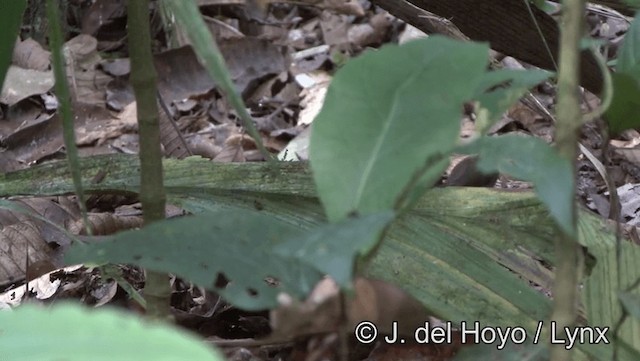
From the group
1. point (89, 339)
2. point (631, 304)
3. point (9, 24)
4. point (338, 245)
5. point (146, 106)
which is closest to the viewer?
point (89, 339)

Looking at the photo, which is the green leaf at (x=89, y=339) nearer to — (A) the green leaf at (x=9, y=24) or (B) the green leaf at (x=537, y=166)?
(B) the green leaf at (x=537, y=166)

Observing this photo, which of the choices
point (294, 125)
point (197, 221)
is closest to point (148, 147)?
point (197, 221)

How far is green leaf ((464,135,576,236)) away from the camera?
0.48 m

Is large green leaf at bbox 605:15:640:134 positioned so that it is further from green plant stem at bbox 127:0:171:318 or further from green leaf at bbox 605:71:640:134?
green plant stem at bbox 127:0:171:318

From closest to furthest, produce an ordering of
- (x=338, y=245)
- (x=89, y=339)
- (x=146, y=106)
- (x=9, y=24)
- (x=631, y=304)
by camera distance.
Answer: (x=89, y=339) < (x=338, y=245) < (x=631, y=304) < (x=146, y=106) < (x=9, y=24)

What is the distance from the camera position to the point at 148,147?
28.5 inches

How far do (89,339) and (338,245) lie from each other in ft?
0.50

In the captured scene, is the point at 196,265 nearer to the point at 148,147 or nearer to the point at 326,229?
the point at 326,229

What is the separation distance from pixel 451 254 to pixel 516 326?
0.13 meters

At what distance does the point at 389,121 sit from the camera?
0.56m

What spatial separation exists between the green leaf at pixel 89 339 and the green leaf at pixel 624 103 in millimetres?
528

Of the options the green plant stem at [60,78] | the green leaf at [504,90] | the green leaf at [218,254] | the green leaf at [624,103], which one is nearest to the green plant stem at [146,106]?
the green plant stem at [60,78]

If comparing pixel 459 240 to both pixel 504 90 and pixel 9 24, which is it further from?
pixel 9 24

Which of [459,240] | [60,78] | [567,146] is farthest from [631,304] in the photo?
[60,78]
